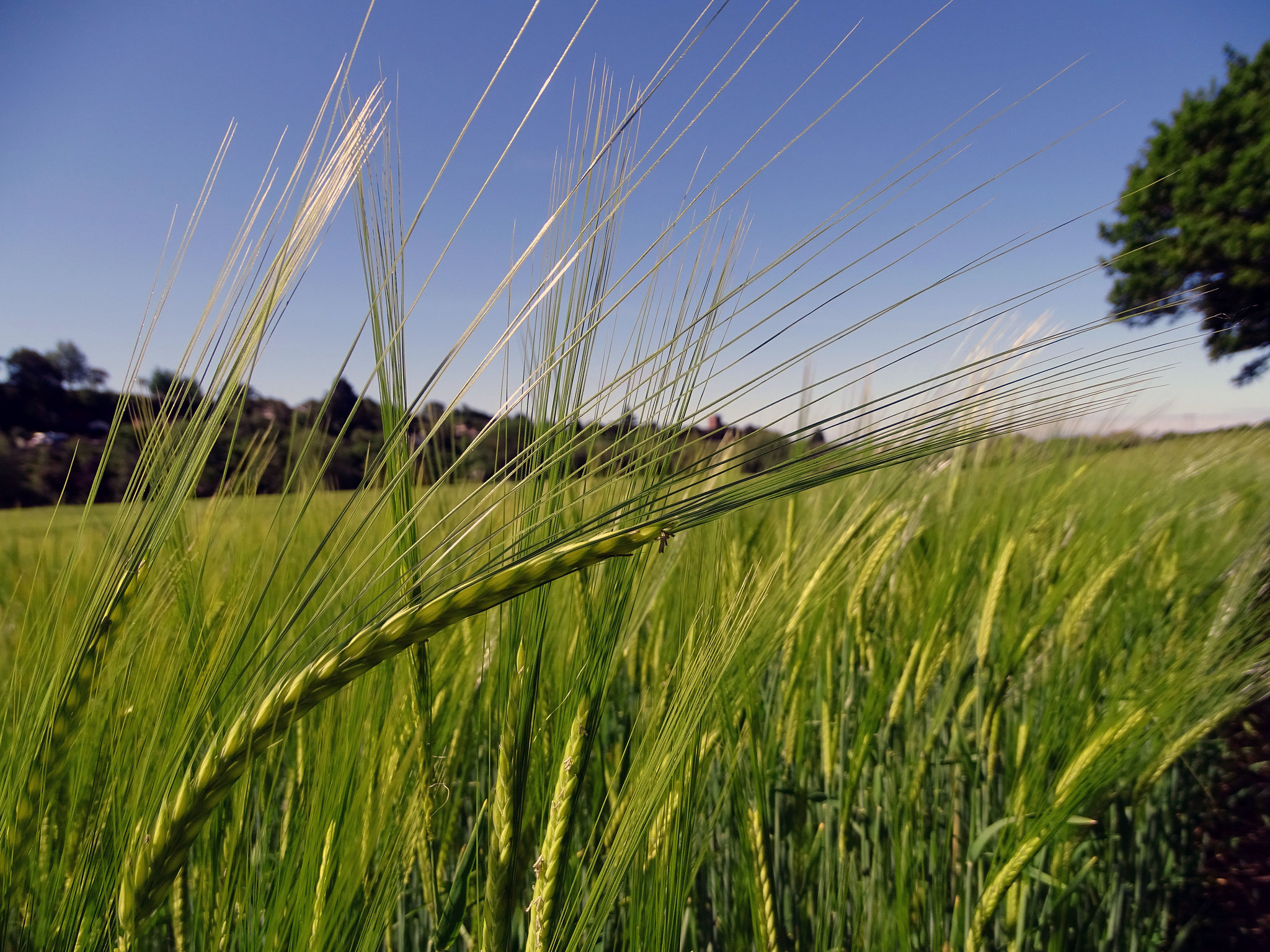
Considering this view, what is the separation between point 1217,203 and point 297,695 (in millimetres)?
14096

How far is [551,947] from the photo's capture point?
541mm

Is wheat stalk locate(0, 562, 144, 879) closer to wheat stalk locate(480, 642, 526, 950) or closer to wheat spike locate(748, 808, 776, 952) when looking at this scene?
wheat stalk locate(480, 642, 526, 950)

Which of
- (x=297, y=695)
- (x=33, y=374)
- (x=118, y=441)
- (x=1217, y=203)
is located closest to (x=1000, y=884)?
(x=297, y=695)

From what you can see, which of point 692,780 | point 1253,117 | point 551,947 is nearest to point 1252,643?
point 692,780

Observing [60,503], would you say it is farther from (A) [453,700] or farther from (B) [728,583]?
(B) [728,583]

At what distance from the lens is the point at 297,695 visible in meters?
0.41

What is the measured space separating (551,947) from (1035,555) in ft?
5.81

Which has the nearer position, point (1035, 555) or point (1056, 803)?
point (1056, 803)

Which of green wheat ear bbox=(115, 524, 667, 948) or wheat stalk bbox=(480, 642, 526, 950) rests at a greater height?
green wheat ear bbox=(115, 524, 667, 948)

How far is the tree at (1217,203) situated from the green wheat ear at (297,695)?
10.7 metres

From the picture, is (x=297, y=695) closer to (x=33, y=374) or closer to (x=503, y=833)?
(x=503, y=833)

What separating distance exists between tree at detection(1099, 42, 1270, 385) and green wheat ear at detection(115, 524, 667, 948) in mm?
10712

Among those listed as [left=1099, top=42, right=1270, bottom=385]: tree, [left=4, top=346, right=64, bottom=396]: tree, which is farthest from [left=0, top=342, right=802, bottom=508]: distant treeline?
[left=1099, top=42, right=1270, bottom=385]: tree

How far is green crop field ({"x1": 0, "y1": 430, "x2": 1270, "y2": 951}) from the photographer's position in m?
0.55
